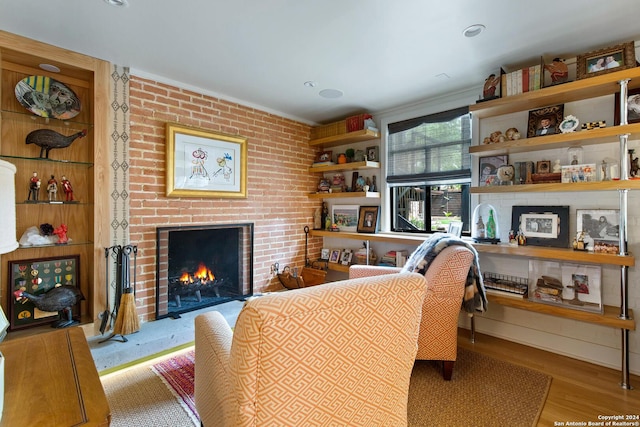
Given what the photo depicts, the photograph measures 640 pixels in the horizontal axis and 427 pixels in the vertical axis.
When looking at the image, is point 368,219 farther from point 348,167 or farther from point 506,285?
point 506,285

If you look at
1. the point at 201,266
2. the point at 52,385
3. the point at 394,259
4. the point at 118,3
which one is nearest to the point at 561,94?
the point at 394,259

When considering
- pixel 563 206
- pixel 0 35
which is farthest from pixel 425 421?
pixel 0 35

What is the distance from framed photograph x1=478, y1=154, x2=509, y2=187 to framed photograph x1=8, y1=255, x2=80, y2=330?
3507 millimetres

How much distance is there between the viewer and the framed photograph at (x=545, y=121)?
241 cm

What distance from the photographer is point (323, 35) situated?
2.03 meters

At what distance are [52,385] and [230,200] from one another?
234cm

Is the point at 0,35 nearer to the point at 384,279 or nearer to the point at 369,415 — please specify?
the point at 384,279

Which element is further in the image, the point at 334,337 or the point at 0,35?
the point at 0,35

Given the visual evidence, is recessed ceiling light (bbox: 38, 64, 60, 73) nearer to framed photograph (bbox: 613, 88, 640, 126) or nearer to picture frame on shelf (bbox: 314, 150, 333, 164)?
picture frame on shelf (bbox: 314, 150, 333, 164)

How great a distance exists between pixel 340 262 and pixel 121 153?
255cm

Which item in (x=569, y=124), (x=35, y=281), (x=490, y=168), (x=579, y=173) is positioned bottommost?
(x=35, y=281)

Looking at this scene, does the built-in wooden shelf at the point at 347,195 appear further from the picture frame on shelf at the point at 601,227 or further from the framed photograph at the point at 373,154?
the picture frame on shelf at the point at 601,227

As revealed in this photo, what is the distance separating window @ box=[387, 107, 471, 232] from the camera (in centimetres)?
304

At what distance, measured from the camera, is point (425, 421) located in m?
1.67
